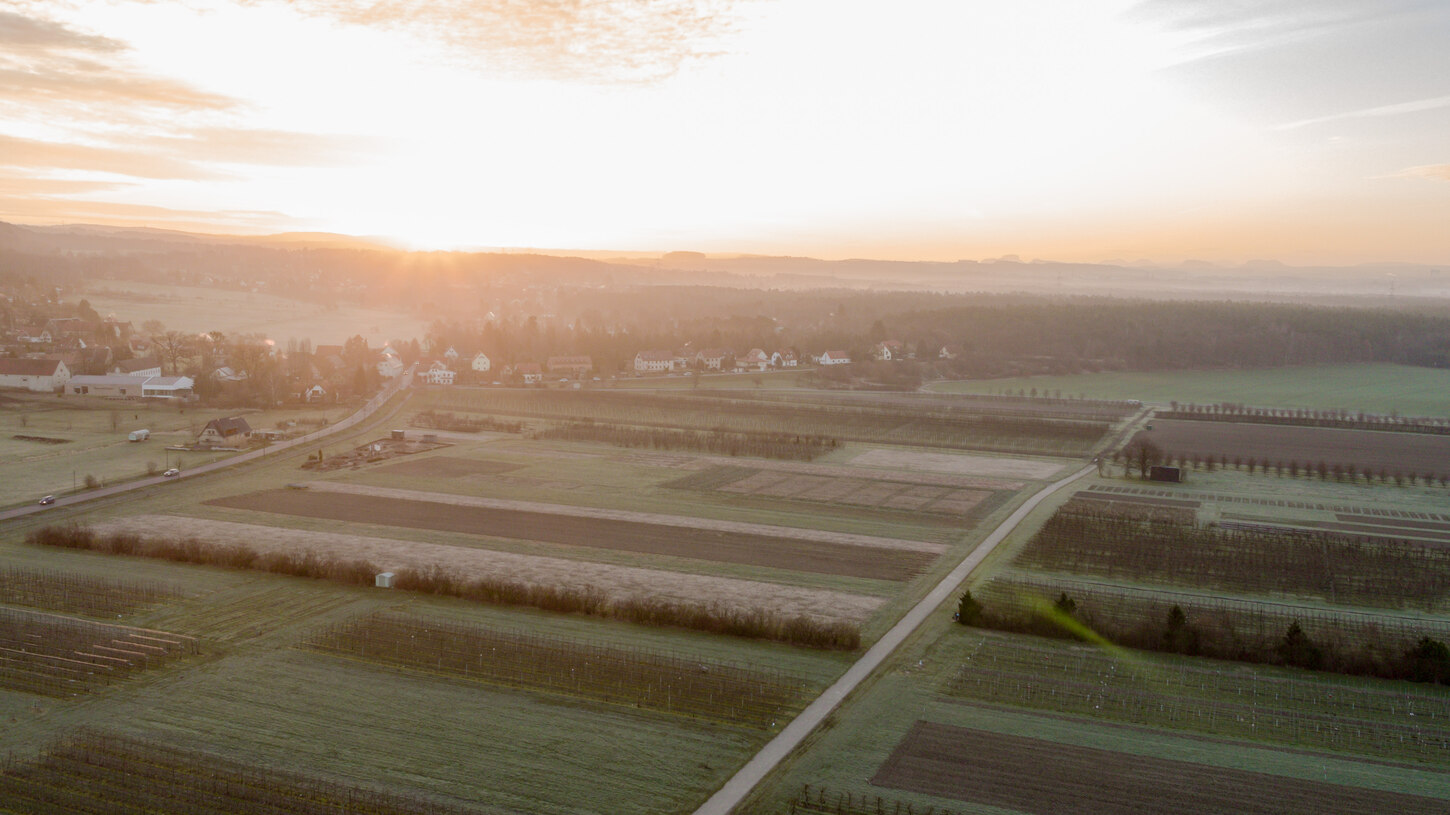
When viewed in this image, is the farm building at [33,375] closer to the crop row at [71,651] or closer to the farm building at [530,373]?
the farm building at [530,373]

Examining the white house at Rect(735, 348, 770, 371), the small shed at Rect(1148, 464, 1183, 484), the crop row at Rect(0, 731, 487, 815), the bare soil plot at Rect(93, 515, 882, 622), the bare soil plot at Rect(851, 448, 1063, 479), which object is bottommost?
the crop row at Rect(0, 731, 487, 815)

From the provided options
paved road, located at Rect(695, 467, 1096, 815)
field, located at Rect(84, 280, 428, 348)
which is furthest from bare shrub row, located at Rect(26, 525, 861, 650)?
field, located at Rect(84, 280, 428, 348)

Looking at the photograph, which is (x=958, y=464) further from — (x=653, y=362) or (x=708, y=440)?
(x=653, y=362)

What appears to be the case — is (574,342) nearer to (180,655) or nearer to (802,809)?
(180,655)

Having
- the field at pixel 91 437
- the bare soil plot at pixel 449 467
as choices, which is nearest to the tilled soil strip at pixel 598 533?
the bare soil plot at pixel 449 467

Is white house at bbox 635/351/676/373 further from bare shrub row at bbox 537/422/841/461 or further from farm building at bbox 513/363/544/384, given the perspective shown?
bare shrub row at bbox 537/422/841/461

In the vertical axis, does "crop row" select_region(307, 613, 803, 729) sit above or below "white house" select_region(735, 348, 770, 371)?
below

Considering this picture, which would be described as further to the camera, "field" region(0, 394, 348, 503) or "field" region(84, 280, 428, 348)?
"field" region(84, 280, 428, 348)
